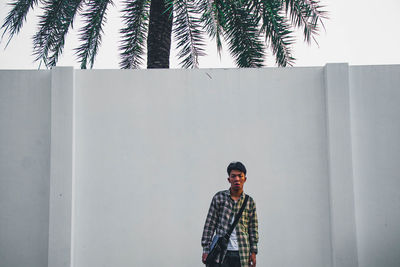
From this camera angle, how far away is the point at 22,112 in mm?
5137

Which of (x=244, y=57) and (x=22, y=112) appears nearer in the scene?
(x=22, y=112)

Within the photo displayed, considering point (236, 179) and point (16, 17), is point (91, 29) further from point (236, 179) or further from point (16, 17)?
point (236, 179)

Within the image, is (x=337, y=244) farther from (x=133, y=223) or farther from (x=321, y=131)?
(x=133, y=223)

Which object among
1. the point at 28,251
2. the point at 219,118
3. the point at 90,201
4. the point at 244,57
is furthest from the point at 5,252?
the point at 244,57

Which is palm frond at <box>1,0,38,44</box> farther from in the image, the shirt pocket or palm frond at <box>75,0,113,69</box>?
the shirt pocket

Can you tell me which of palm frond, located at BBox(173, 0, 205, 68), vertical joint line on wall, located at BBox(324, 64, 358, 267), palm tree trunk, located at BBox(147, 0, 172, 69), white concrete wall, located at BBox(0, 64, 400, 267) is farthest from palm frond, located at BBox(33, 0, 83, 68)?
vertical joint line on wall, located at BBox(324, 64, 358, 267)

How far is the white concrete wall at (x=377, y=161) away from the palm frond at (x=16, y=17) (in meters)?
5.76

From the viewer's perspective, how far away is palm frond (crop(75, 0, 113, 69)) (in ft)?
24.6

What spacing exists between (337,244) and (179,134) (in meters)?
2.40

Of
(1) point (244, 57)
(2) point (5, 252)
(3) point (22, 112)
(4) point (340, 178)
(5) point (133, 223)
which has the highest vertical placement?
(1) point (244, 57)

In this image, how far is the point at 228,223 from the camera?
3.46m

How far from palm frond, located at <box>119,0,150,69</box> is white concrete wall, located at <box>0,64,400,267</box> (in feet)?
Answer: 10.2

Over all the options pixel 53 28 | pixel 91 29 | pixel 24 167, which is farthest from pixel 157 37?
pixel 24 167

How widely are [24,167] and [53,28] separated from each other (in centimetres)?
350
